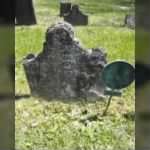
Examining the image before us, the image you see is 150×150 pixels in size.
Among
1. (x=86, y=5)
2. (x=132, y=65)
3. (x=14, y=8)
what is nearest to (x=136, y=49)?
(x=132, y=65)

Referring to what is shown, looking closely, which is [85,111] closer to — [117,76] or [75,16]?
[117,76]

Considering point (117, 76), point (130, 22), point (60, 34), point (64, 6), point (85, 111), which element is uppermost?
point (64, 6)

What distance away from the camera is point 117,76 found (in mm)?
7551

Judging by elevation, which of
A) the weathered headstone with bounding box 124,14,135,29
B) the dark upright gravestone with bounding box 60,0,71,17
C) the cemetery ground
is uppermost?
the dark upright gravestone with bounding box 60,0,71,17

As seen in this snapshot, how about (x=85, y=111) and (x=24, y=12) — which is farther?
(x=85, y=111)

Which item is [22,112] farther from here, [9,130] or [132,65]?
[132,65]

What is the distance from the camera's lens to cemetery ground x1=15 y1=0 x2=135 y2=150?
24.6 feet

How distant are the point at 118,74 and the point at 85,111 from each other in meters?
0.53

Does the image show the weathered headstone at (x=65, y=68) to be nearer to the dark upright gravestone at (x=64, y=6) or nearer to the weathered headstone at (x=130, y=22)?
the dark upright gravestone at (x=64, y=6)

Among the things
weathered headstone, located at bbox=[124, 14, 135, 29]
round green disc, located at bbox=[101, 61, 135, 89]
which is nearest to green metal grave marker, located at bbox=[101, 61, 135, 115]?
round green disc, located at bbox=[101, 61, 135, 89]

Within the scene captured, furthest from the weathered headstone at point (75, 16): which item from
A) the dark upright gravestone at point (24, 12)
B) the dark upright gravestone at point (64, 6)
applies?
the dark upright gravestone at point (24, 12)

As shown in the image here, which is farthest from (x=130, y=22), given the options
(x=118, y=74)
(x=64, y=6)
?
(x=64, y=6)

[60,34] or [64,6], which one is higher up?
[64,6]

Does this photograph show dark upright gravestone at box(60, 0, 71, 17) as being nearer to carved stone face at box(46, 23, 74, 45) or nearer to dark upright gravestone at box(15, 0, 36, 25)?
carved stone face at box(46, 23, 74, 45)
